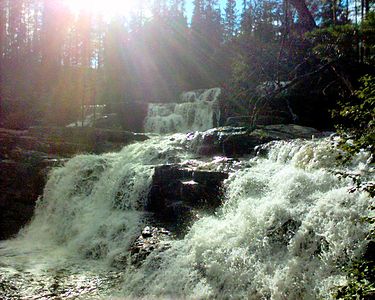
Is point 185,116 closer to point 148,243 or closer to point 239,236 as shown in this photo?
point 148,243

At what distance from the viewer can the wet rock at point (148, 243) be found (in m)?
9.28

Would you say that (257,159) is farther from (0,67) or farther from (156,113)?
(0,67)

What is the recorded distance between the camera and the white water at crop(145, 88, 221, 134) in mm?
25219

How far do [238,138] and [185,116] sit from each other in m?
11.6

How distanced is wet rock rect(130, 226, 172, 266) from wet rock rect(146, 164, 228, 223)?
83 centimetres

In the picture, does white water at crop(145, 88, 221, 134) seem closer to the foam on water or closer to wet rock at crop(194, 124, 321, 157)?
wet rock at crop(194, 124, 321, 157)

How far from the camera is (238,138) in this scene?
583 inches

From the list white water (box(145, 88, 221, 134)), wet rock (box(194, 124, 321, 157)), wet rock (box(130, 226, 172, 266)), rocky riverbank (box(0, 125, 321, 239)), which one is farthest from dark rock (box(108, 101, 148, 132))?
wet rock (box(130, 226, 172, 266))

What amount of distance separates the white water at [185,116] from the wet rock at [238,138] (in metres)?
8.36

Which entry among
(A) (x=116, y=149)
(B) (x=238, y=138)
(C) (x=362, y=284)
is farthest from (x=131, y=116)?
(C) (x=362, y=284)

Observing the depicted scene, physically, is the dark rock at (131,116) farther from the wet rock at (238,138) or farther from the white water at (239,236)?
the white water at (239,236)

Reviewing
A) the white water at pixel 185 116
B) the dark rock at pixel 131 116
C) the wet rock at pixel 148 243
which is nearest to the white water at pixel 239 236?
the wet rock at pixel 148 243

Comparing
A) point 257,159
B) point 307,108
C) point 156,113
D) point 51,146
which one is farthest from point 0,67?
point 257,159

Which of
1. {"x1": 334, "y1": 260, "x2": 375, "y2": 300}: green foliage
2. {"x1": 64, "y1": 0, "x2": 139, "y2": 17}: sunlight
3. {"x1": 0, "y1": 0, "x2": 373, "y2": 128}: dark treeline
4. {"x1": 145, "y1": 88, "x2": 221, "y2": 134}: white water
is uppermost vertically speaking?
{"x1": 64, "y1": 0, "x2": 139, "y2": 17}: sunlight
